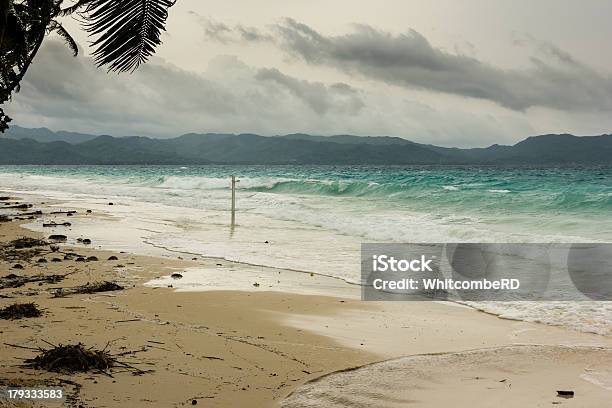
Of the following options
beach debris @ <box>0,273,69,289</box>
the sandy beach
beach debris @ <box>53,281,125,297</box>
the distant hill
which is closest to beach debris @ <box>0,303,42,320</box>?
the sandy beach

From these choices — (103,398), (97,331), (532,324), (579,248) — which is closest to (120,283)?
(97,331)

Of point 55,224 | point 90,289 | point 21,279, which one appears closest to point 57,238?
point 55,224

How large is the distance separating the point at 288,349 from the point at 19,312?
2.73 meters

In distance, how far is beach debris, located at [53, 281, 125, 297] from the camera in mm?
7593

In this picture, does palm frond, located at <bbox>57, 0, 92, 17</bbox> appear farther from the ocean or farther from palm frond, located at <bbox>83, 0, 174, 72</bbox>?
the ocean

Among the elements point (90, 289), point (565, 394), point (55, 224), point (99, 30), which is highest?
Result: point (99, 30)

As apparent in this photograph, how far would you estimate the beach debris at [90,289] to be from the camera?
759 cm

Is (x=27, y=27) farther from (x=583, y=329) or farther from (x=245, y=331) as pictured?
(x=583, y=329)

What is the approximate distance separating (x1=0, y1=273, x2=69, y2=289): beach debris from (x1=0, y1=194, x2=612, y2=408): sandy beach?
5.3 inches

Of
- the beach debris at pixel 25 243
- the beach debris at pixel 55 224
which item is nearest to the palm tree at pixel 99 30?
the beach debris at pixel 25 243

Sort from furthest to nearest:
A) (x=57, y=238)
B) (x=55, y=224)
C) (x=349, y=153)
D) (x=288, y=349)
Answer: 1. (x=349, y=153)
2. (x=55, y=224)
3. (x=57, y=238)
4. (x=288, y=349)

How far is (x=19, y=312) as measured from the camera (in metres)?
6.11

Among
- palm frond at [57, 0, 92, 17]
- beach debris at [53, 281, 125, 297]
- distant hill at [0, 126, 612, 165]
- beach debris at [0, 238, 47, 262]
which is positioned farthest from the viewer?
distant hill at [0, 126, 612, 165]
